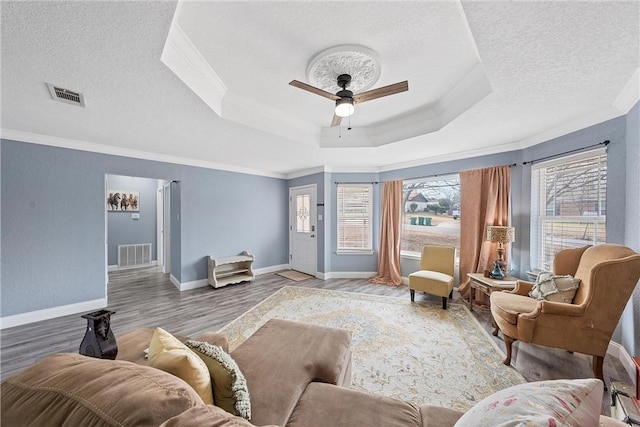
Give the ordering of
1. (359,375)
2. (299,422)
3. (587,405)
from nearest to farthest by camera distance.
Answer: (587,405) → (299,422) → (359,375)

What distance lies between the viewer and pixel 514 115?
2.47m

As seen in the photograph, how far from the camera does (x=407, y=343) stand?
2.50m

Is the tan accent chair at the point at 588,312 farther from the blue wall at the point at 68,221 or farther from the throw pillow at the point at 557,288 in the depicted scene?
the blue wall at the point at 68,221

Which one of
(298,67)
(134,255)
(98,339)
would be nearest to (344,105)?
(298,67)

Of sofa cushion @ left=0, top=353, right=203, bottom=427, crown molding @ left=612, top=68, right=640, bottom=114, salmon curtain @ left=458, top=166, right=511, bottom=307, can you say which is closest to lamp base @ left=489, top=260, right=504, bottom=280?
salmon curtain @ left=458, top=166, right=511, bottom=307

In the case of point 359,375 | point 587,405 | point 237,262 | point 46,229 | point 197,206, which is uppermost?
point 197,206

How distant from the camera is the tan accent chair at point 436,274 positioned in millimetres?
3361

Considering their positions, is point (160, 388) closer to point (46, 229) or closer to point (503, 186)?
point (46, 229)

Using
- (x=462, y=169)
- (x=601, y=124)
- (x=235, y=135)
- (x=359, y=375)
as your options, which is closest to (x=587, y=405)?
(x=359, y=375)

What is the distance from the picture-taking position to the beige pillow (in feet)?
2.92

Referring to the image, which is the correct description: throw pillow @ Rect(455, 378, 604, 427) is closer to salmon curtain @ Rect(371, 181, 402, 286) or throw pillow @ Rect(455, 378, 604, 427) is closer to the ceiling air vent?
the ceiling air vent

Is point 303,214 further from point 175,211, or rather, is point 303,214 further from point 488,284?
point 488,284

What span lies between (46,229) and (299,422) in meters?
4.20

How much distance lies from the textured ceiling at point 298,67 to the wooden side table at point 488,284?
1884 mm
